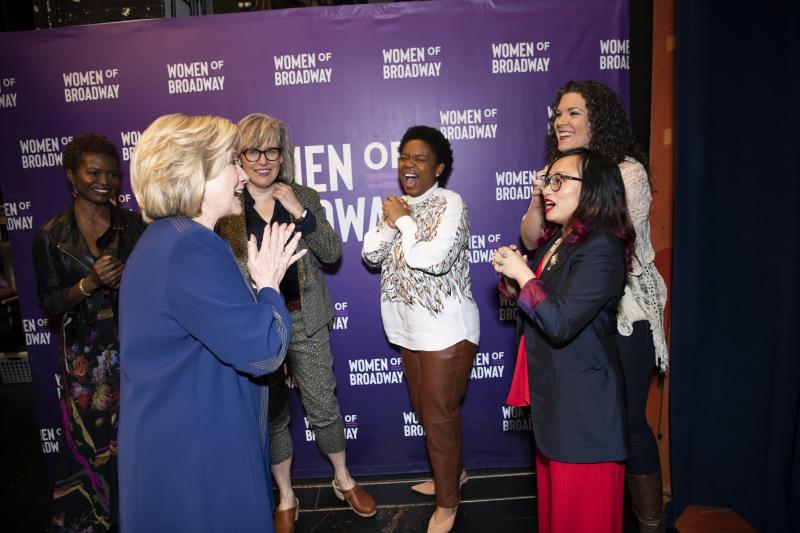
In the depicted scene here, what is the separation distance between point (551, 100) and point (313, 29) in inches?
50.6

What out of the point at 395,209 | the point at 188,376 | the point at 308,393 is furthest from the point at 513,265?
the point at 308,393

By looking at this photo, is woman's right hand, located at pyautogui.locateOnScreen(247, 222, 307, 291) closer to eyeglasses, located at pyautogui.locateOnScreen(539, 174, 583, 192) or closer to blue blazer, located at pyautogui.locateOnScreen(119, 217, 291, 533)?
blue blazer, located at pyautogui.locateOnScreen(119, 217, 291, 533)

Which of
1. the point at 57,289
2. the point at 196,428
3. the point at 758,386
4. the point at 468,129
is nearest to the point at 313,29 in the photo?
the point at 468,129

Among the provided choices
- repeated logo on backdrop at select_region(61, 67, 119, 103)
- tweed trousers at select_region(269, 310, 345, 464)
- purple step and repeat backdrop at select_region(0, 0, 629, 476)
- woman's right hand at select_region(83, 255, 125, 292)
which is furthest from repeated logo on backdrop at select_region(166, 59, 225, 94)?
tweed trousers at select_region(269, 310, 345, 464)

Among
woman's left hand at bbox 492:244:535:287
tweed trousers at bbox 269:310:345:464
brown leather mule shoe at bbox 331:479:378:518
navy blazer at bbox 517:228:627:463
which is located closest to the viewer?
navy blazer at bbox 517:228:627:463

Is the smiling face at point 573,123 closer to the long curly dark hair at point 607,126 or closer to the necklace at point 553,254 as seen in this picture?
the long curly dark hair at point 607,126

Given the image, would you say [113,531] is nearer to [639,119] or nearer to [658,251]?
[658,251]

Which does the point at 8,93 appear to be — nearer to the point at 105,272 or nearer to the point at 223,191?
the point at 105,272

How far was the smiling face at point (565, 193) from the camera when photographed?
171cm

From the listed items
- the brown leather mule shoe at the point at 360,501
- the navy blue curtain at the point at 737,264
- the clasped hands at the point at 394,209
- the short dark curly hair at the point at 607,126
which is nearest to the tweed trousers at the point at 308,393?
the brown leather mule shoe at the point at 360,501

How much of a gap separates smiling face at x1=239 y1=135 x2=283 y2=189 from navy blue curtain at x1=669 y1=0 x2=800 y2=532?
1747 millimetres

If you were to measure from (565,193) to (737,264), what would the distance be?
1026mm

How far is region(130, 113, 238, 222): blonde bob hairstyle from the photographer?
4.35ft

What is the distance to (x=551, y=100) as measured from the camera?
286 centimetres
